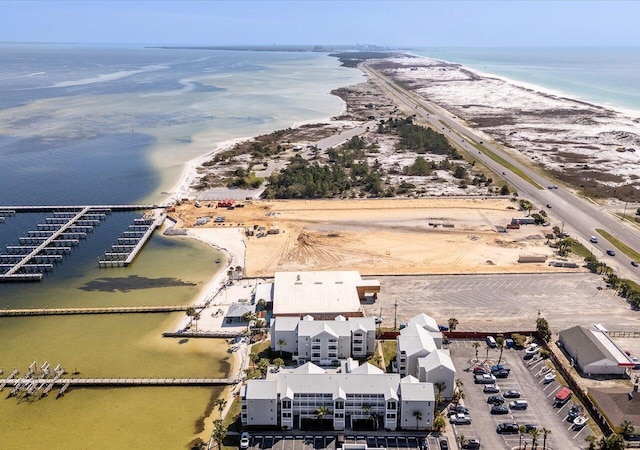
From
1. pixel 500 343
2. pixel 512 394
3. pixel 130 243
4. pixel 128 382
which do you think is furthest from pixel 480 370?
pixel 130 243

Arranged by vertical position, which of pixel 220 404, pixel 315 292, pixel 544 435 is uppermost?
pixel 315 292

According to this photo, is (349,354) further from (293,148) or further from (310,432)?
(293,148)

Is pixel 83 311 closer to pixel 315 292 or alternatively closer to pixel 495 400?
pixel 315 292

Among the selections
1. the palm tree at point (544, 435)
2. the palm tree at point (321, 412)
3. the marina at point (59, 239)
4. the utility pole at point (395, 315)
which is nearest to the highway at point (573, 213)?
the utility pole at point (395, 315)

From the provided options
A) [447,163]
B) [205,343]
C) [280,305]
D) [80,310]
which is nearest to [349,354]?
[280,305]

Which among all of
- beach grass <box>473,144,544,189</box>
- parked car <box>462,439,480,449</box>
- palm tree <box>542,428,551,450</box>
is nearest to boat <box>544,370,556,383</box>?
palm tree <box>542,428,551,450</box>

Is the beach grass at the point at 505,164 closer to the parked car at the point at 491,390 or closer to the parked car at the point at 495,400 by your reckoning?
the parked car at the point at 491,390
